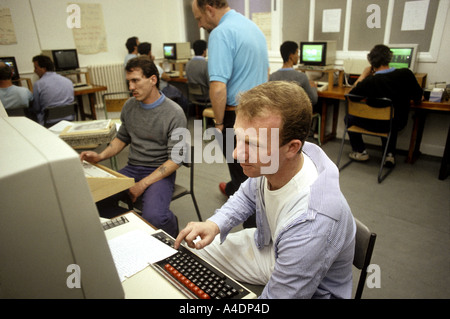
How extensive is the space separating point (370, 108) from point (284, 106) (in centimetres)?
243

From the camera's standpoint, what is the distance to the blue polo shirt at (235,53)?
1.86 metres

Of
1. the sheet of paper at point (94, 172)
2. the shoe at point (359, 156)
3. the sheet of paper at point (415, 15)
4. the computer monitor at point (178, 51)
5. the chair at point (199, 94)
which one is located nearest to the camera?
the sheet of paper at point (94, 172)

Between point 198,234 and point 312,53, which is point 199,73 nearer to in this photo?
point 312,53

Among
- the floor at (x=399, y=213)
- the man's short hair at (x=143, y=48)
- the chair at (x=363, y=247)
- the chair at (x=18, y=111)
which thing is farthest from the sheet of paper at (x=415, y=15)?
the chair at (x=18, y=111)

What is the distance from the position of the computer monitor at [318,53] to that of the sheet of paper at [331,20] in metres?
0.34

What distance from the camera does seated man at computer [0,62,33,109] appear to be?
10.6 ft

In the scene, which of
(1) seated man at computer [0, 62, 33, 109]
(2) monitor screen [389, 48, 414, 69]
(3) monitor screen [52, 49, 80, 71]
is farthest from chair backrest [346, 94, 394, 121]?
(3) monitor screen [52, 49, 80, 71]

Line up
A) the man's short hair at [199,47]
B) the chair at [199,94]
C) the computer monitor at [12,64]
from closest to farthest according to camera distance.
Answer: the computer monitor at [12,64] < the chair at [199,94] < the man's short hair at [199,47]

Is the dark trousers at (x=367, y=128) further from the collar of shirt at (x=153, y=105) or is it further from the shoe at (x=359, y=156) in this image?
the collar of shirt at (x=153, y=105)

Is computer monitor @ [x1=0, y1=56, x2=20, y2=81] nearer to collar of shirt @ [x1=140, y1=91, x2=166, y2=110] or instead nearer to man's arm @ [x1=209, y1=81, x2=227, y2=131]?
collar of shirt @ [x1=140, y1=91, x2=166, y2=110]

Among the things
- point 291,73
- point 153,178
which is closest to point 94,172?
point 153,178

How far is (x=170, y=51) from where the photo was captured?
5715mm

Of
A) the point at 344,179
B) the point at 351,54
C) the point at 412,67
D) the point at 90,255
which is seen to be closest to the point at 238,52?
the point at 90,255
